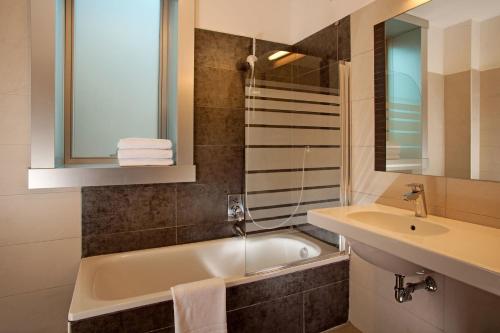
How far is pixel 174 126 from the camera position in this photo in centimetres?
202

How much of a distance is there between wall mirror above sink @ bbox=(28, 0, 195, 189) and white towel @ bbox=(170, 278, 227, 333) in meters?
0.83

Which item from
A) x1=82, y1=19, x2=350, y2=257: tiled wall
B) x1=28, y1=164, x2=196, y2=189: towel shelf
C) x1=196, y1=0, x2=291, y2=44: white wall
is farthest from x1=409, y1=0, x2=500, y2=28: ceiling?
x1=28, y1=164, x2=196, y2=189: towel shelf

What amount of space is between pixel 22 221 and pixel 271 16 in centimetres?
232

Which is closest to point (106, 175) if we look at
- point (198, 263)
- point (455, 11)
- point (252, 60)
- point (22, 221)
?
point (22, 221)

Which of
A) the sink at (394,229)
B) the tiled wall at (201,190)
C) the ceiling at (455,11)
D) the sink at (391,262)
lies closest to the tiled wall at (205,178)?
the tiled wall at (201,190)

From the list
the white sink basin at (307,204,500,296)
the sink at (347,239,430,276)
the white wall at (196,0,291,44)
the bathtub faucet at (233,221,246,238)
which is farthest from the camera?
the bathtub faucet at (233,221,246,238)

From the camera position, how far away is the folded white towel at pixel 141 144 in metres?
1.75

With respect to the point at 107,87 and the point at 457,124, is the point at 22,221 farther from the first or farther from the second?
the point at 457,124

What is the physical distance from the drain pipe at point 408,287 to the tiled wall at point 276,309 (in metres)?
0.52

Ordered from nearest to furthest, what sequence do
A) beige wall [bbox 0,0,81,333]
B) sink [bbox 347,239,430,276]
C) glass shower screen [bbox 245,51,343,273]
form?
sink [bbox 347,239,430,276] < beige wall [bbox 0,0,81,333] < glass shower screen [bbox 245,51,343,273]

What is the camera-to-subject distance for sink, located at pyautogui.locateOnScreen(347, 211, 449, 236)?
120 cm

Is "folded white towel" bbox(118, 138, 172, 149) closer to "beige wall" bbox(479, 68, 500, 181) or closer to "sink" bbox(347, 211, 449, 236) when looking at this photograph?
"sink" bbox(347, 211, 449, 236)

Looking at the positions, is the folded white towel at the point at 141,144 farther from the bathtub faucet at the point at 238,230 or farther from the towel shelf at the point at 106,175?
the bathtub faucet at the point at 238,230

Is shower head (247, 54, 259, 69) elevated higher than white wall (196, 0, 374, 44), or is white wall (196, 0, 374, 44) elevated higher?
white wall (196, 0, 374, 44)
